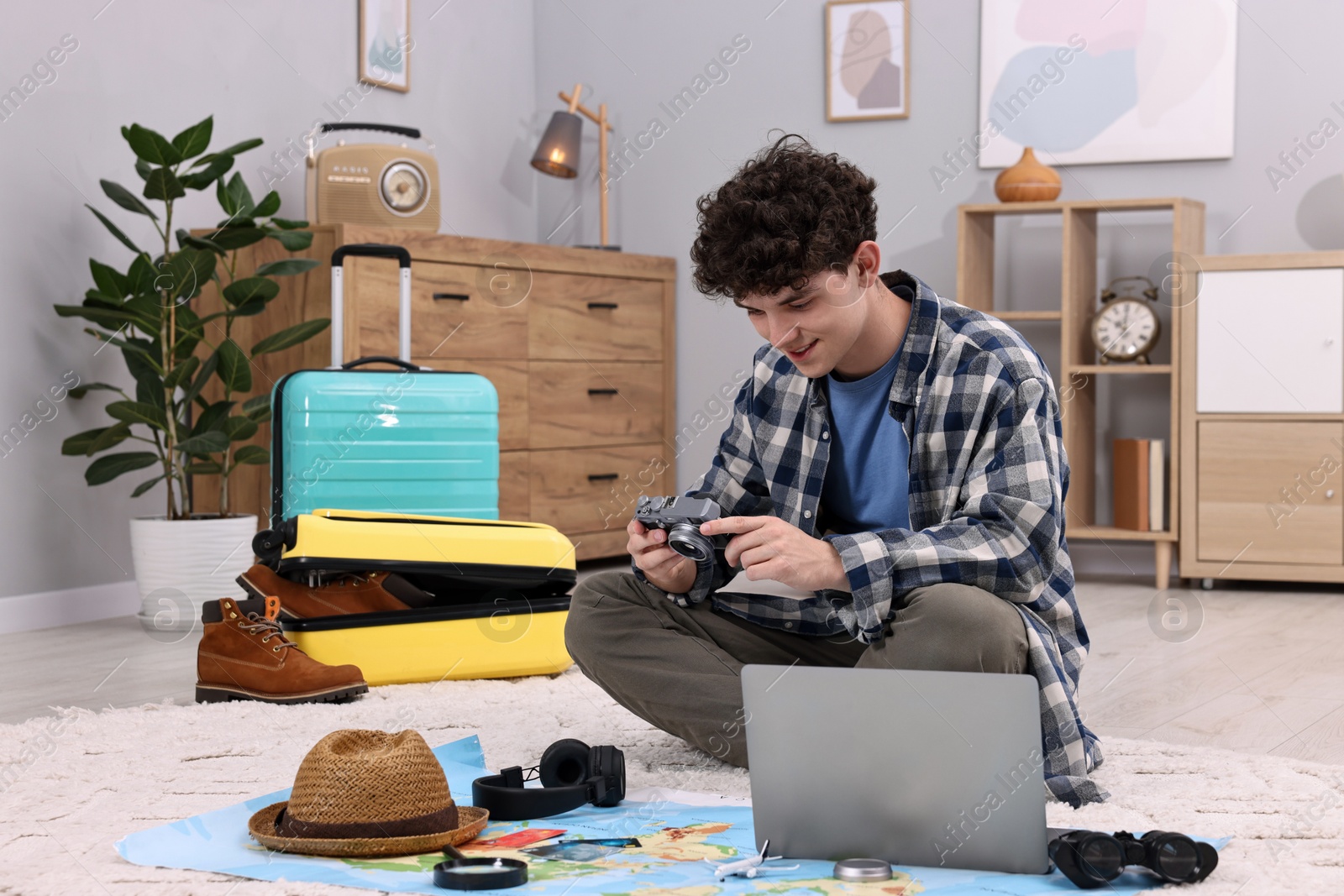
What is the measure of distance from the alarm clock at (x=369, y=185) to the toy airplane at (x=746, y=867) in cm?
241

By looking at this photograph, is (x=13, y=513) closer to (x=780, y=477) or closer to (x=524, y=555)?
(x=524, y=555)

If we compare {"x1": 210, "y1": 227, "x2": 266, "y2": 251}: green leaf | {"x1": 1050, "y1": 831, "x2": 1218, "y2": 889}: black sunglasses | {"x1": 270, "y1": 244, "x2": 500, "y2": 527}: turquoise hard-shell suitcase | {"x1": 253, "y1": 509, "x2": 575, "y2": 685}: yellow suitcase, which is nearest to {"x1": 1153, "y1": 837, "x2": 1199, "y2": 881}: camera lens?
{"x1": 1050, "y1": 831, "x2": 1218, "y2": 889}: black sunglasses

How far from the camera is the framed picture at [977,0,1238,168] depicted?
12.2 feet

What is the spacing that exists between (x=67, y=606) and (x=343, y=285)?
96 cm

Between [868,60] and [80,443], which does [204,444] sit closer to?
[80,443]

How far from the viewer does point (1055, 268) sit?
3.88 m

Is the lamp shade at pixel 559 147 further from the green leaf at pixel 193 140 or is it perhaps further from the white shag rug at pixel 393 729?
the white shag rug at pixel 393 729

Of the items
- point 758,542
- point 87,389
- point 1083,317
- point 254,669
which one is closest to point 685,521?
point 758,542

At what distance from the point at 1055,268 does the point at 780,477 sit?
8.18 feet

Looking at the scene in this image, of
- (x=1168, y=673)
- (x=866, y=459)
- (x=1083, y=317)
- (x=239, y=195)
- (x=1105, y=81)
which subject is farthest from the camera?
(x=1105, y=81)

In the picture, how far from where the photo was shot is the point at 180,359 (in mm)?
2961

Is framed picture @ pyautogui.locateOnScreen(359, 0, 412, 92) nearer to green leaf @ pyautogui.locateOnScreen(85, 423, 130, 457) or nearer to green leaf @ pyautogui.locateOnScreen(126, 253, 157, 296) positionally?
green leaf @ pyautogui.locateOnScreen(126, 253, 157, 296)

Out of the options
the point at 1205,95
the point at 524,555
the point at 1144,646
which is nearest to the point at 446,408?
the point at 524,555

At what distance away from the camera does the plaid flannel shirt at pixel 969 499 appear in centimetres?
139
